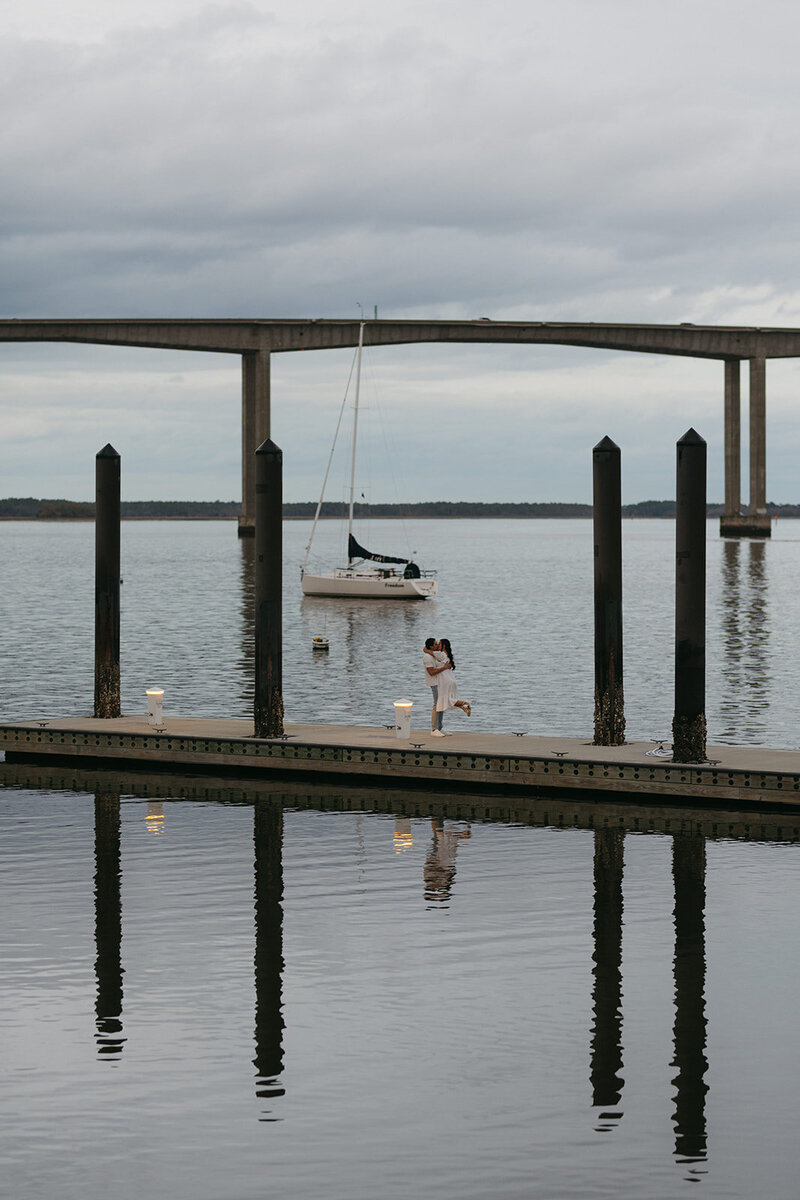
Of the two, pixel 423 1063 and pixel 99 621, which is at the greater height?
pixel 99 621

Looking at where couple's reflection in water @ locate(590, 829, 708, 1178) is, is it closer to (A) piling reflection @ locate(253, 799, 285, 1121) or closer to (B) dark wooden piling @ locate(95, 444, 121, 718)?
(A) piling reflection @ locate(253, 799, 285, 1121)

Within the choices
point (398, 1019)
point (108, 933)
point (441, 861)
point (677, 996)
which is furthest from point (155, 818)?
point (677, 996)

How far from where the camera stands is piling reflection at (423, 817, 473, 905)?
50.6 ft

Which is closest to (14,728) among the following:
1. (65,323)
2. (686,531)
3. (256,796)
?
(256,796)

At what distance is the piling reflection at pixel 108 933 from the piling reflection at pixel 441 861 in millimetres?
2888

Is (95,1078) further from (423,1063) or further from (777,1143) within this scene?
(777,1143)

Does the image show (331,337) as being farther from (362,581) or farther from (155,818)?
(155,818)

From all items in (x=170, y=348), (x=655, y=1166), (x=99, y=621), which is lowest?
(x=655, y=1166)

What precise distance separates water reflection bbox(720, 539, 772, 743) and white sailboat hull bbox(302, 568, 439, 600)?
14393 mm

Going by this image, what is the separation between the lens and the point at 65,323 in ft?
384

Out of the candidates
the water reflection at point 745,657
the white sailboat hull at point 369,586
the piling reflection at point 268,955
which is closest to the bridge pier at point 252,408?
the white sailboat hull at point 369,586

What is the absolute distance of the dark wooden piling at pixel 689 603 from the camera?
2009cm

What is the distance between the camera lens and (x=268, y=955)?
1293cm

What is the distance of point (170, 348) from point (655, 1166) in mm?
113260
